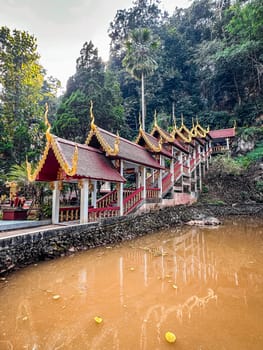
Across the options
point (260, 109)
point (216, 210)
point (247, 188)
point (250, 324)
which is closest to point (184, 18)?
point (260, 109)

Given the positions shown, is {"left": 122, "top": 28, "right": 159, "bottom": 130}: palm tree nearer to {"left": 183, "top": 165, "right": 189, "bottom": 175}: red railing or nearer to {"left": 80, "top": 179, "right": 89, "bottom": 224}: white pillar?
{"left": 183, "top": 165, "right": 189, "bottom": 175}: red railing

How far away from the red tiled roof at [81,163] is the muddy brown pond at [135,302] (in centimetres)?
266

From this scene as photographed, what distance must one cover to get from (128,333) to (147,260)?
3.13 m

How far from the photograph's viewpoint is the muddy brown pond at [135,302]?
8.55 ft

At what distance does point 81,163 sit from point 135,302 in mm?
4995

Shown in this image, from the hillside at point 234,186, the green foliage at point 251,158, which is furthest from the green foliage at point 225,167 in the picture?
the green foliage at point 251,158

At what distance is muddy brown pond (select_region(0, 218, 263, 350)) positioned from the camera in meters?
2.61

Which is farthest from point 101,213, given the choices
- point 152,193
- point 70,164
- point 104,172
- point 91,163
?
point 152,193

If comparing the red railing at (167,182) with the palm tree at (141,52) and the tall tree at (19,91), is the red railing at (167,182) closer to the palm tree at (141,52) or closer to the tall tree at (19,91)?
the tall tree at (19,91)

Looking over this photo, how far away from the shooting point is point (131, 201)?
394 inches

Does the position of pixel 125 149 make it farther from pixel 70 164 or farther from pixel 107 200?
pixel 70 164

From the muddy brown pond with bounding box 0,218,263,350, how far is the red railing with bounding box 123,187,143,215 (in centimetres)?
330

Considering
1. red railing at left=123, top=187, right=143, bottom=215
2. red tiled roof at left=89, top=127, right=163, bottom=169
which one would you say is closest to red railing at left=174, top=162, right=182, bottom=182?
red tiled roof at left=89, top=127, right=163, bottom=169

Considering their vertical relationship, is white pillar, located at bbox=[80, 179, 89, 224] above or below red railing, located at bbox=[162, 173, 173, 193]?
below
